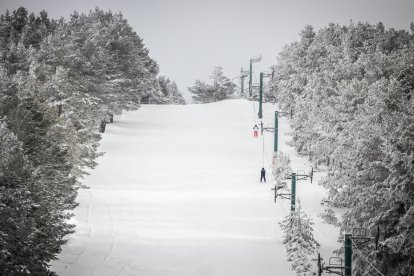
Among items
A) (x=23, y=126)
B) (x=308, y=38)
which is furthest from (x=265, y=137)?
(x=23, y=126)

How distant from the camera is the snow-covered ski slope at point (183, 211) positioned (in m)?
22.0

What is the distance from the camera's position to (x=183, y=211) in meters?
28.9

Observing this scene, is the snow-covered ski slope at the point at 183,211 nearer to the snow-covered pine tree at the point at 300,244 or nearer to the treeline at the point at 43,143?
the snow-covered pine tree at the point at 300,244

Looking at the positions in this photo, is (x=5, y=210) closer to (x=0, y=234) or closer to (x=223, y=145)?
(x=0, y=234)

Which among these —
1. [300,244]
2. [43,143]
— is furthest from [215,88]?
[43,143]

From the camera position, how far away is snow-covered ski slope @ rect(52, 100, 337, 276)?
2200 centimetres

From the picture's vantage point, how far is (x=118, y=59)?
54.7m

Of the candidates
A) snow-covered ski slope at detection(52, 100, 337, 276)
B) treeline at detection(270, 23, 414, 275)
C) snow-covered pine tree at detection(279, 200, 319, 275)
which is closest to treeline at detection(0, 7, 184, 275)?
snow-covered ski slope at detection(52, 100, 337, 276)

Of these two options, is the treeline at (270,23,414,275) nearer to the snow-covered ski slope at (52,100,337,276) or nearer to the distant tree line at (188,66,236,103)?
the snow-covered ski slope at (52,100,337,276)

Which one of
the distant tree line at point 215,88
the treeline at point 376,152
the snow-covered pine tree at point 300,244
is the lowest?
the snow-covered pine tree at point 300,244

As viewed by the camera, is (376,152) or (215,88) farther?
(215,88)

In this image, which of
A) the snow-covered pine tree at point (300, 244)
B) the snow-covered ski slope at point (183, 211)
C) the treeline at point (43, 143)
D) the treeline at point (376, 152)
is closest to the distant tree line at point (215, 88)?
the snow-covered ski slope at point (183, 211)

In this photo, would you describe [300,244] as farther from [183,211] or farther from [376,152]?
[183,211]

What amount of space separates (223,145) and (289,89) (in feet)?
34.1
